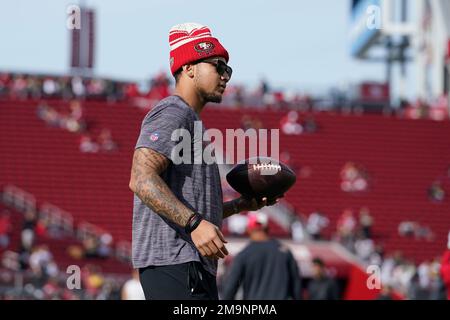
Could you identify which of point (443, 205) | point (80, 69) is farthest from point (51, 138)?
point (443, 205)

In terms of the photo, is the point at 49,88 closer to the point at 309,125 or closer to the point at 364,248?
the point at 309,125

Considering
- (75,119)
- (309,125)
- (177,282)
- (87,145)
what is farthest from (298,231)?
(177,282)

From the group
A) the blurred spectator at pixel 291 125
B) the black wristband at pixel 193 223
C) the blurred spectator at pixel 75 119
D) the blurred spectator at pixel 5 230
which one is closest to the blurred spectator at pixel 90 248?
the blurred spectator at pixel 5 230

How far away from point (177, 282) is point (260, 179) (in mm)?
735

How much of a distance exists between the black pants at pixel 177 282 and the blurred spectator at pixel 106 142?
21.6 m

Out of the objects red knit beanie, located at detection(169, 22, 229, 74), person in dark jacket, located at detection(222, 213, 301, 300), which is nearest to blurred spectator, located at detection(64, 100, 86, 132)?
person in dark jacket, located at detection(222, 213, 301, 300)

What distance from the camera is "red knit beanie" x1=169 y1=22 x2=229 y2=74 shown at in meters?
3.97

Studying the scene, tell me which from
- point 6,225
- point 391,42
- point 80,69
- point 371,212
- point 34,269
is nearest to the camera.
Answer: point 34,269

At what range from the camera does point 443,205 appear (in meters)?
25.7

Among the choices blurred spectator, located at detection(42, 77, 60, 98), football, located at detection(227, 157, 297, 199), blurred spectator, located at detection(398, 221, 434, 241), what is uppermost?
blurred spectator, located at detection(42, 77, 60, 98)

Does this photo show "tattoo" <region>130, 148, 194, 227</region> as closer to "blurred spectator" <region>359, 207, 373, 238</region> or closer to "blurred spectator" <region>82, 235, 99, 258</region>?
"blurred spectator" <region>82, 235, 99, 258</region>

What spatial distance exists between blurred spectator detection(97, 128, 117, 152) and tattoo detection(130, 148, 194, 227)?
21651mm
